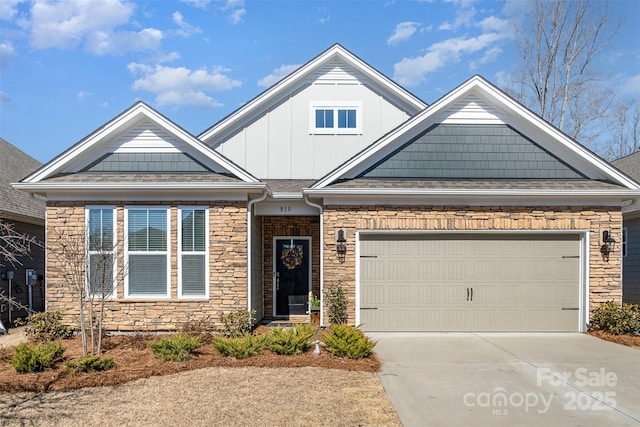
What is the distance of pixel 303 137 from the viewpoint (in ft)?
44.6

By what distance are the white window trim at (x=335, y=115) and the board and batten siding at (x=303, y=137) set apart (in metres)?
0.08

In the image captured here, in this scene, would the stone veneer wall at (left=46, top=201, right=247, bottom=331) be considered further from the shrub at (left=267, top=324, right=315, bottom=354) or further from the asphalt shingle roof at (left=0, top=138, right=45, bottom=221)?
the shrub at (left=267, top=324, right=315, bottom=354)

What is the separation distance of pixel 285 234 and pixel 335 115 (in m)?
3.71

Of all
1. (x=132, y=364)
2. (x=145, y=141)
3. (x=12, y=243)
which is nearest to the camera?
(x=12, y=243)

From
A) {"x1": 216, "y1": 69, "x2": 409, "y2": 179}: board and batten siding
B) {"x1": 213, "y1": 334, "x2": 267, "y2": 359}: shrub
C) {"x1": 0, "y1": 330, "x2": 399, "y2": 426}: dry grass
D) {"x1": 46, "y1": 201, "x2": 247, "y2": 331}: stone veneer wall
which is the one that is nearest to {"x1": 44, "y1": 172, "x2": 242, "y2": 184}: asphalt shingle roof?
{"x1": 46, "y1": 201, "x2": 247, "y2": 331}: stone veneer wall

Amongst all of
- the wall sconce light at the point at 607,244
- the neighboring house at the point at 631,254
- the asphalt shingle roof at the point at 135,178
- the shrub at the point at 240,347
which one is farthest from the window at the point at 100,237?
the neighboring house at the point at 631,254

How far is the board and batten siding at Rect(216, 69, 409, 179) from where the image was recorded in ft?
44.3

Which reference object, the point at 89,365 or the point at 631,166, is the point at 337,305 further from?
the point at 631,166

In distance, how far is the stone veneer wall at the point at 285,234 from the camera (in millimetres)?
12938

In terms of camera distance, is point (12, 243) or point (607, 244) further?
point (607, 244)

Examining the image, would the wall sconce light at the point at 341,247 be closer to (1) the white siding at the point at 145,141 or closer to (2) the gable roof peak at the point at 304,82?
(1) the white siding at the point at 145,141

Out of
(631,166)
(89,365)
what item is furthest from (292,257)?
(631,166)

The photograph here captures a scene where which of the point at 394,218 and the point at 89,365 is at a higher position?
the point at 394,218

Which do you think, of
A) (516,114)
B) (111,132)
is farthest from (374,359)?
(111,132)
